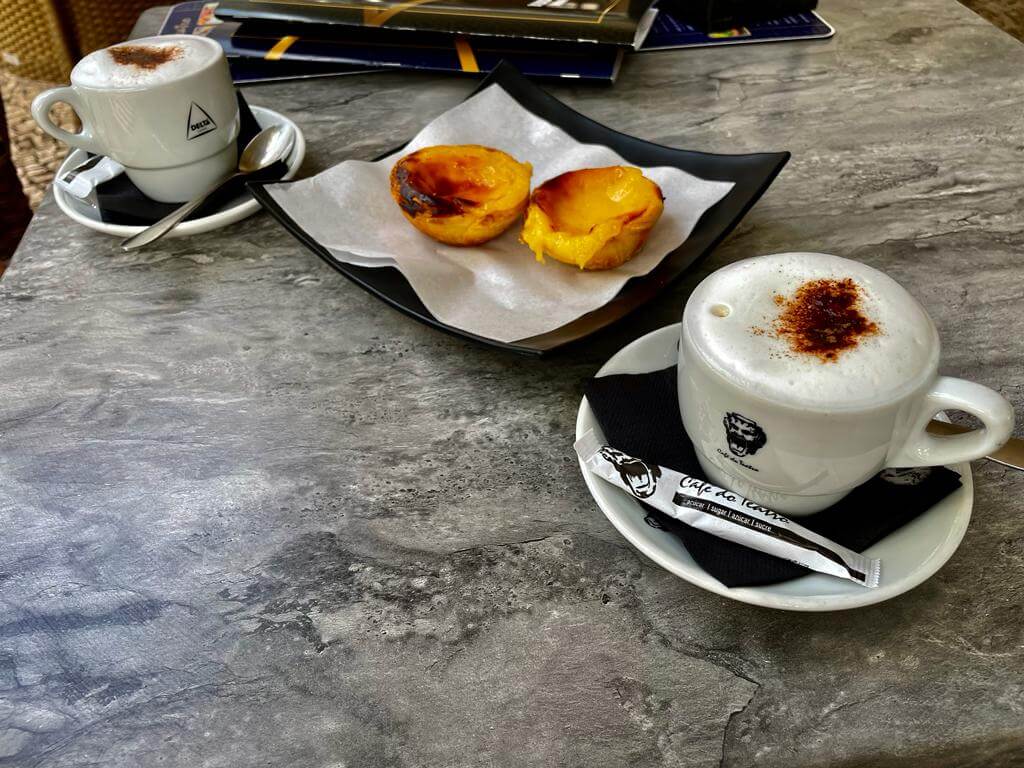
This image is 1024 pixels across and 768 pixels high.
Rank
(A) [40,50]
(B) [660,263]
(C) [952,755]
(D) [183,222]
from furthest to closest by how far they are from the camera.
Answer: (A) [40,50] < (D) [183,222] < (B) [660,263] < (C) [952,755]

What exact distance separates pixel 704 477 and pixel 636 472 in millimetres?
50

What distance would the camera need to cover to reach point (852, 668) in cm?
45

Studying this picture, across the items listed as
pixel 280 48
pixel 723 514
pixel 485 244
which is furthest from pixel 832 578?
pixel 280 48

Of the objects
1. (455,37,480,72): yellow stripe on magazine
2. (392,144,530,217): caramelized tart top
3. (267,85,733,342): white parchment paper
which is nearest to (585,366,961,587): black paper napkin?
(267,85,733,342): white parchment paper

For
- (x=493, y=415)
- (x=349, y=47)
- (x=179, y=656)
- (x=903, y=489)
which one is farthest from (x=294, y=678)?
(x=349, y=47)

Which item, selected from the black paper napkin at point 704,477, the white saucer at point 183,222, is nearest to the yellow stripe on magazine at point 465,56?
the white saucer at point 183,222

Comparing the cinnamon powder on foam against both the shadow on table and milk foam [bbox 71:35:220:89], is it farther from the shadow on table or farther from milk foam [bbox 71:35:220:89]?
milk foam [bbox 71:35:220:89]

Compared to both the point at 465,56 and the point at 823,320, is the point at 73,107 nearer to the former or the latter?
the point at 465,56

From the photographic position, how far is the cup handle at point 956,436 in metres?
0.43

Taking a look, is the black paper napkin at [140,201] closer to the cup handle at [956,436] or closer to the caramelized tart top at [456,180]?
the caramelized tart top at [456,180]

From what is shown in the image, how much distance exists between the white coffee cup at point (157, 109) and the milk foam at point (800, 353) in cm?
56

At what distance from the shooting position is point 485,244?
30.0 inches

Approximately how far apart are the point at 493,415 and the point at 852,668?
295mm

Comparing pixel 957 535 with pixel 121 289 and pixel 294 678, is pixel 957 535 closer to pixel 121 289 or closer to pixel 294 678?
pixel 294 678
